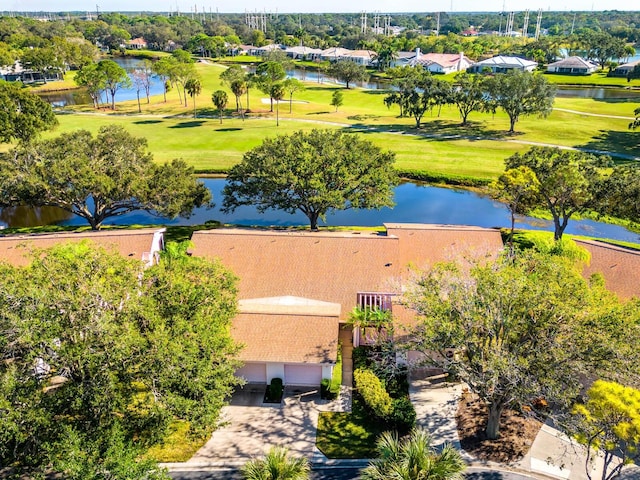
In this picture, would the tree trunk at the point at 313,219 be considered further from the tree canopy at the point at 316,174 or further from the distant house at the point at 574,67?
the distant house at the point at 574,67

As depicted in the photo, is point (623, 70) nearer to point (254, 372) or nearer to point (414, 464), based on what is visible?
point (254, 372)

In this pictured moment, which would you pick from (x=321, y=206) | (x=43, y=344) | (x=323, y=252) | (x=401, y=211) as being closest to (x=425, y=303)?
(x=323, y=252)

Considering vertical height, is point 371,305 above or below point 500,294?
below

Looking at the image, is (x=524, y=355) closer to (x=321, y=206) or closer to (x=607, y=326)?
(x=607, y=326)

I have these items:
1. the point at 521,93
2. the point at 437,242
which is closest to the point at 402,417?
the point at 437,242

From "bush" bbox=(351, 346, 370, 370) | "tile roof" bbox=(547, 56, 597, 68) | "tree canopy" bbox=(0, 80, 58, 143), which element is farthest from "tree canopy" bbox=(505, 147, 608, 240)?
"tile roof" bbox=(547, 56, 597, 68)

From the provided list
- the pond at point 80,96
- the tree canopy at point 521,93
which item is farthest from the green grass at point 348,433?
the pond at point 80,96
